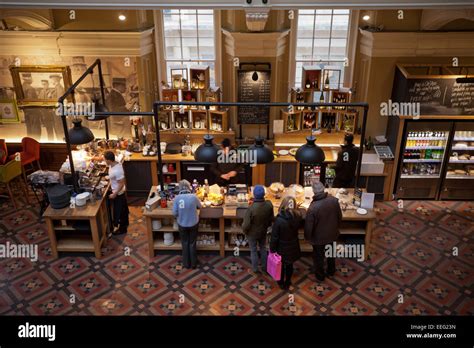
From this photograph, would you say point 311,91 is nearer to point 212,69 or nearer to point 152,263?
point 212,69

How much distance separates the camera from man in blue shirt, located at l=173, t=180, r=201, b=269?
6.82m

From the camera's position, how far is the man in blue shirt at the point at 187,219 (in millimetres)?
6820

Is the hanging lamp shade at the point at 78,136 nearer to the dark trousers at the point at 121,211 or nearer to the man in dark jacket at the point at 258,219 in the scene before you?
the dark trousers at the point at 121,211

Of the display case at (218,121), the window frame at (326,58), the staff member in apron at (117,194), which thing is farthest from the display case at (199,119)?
the staff member in apron at (117,194)

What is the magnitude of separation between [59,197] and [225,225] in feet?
8.51

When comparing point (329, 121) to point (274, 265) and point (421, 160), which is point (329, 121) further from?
point (274, 265)

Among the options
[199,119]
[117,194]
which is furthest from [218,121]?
[117,194]

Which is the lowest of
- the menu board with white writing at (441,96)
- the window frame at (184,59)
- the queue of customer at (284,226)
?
the queue of customer at (284,226)

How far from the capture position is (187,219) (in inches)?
271

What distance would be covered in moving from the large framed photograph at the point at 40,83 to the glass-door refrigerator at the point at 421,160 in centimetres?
665

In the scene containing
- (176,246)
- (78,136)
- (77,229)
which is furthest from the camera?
(176,246)

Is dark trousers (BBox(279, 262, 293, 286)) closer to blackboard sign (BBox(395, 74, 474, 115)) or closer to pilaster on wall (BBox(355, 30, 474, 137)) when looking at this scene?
blackboard sign (BBox(395, 74, 474, 115))
